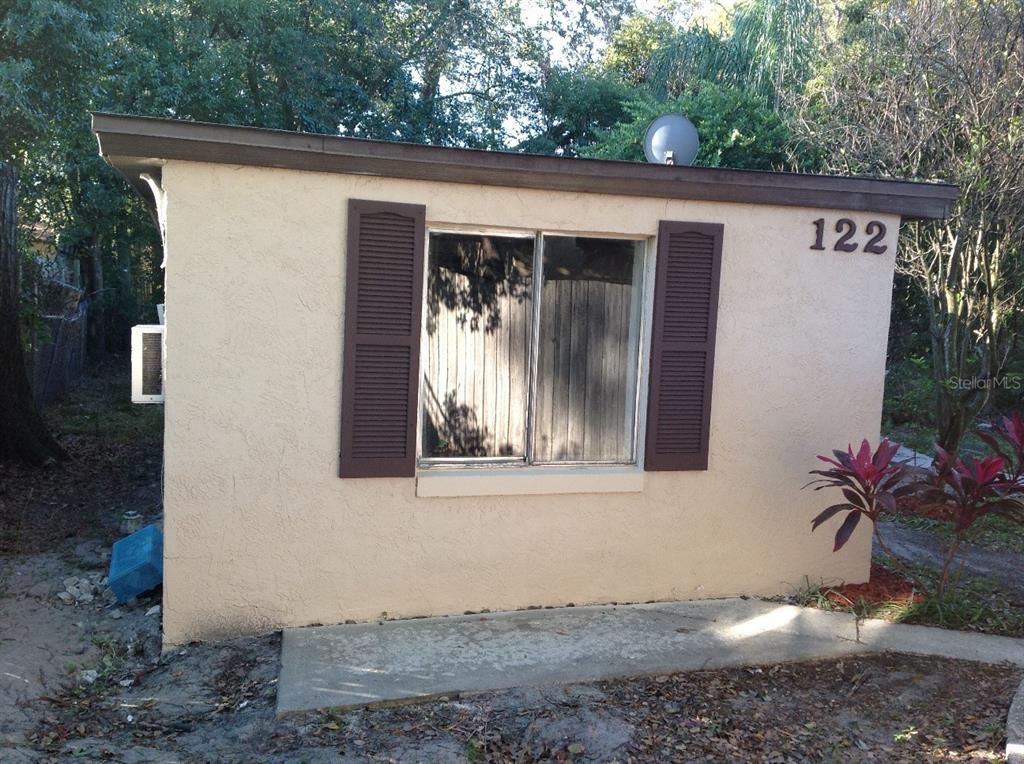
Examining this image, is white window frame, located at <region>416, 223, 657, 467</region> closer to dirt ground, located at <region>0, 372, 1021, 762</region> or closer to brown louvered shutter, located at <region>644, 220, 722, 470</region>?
brown louvered shutter, located at <region>644, 220, 722, 470</region>

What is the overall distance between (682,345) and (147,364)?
123 inches

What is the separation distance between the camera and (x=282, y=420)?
477 cm

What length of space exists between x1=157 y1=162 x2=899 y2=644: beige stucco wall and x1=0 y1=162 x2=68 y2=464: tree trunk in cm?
504

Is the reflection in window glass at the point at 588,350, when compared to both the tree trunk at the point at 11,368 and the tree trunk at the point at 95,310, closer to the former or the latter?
the tree trunk at the point at 11,368

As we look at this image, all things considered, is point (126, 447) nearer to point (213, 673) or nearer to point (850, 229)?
point (213, 673)

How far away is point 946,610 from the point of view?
5.32 metres

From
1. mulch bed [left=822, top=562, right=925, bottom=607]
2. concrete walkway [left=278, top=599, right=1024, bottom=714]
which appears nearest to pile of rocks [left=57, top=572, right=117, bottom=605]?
concrete walkway [left=278, top=599, right=1024, bottom=714]

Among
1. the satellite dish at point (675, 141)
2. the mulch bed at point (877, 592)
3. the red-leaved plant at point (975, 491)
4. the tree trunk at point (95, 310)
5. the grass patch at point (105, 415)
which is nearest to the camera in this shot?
the red-leaved plant at point (975, 491)

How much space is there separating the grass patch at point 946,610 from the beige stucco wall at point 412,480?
0.84 feet

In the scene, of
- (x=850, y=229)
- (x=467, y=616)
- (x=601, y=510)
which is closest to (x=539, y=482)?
(x=601, y=510)

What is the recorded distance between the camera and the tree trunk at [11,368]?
8.49 meters

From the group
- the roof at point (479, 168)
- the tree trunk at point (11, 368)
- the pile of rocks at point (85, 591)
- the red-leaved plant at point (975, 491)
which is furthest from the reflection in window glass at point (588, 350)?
the tree trunk at point (11, 368)

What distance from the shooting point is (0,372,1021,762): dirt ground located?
147 inches

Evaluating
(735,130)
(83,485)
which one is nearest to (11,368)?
(83,485)
